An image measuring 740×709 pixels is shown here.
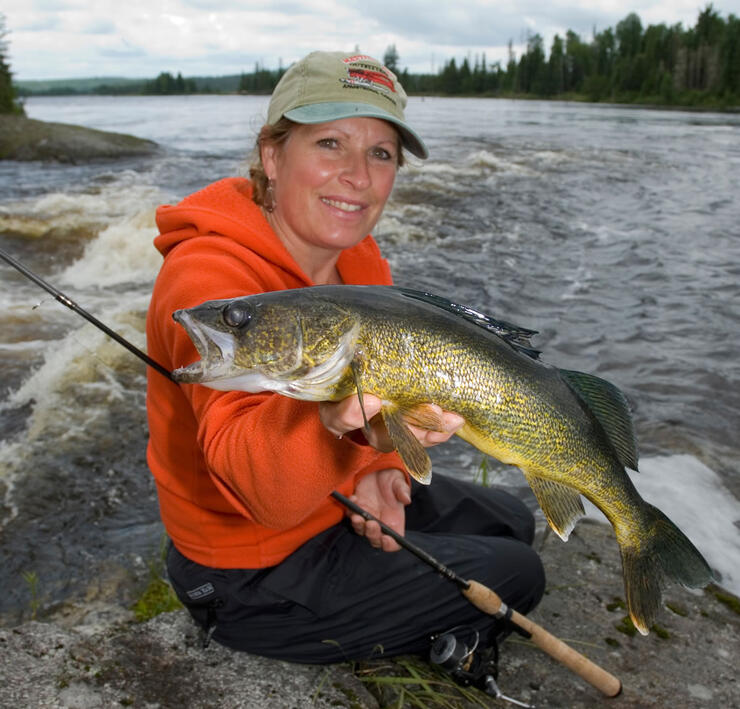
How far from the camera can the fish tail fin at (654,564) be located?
2.46m

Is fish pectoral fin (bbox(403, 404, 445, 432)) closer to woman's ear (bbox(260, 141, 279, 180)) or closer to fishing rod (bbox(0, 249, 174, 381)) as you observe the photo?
fishing rod (bbox(0, 249, 174, 381))

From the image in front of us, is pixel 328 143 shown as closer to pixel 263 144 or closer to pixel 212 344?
pixel 263 144

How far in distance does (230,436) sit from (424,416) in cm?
54

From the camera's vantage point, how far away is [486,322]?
2.20 metres

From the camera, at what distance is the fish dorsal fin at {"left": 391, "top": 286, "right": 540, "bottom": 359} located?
2127mm

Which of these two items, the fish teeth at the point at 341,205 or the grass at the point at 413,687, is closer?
the grass at the point at 413,687

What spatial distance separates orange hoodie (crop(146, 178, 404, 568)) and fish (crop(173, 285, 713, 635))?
132 mm

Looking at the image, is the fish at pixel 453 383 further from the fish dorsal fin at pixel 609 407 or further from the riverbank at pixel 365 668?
the riverbank at pixel 365 668

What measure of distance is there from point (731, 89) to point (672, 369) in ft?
251

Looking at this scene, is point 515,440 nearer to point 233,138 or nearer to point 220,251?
point 220,251

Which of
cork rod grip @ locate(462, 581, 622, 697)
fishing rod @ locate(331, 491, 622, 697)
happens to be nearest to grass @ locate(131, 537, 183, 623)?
fishing rod @ locate(331, 491, 622, 697)

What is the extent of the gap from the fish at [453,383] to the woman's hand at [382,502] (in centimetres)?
87

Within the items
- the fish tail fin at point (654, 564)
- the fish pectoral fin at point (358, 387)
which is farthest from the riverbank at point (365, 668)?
the fish pectoral fin at point (358, 387)

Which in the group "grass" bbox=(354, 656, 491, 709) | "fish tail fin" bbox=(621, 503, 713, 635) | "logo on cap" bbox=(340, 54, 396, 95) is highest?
"logo on cap" bbox=(340, 54, 396, 95)
